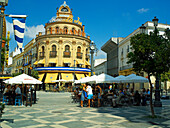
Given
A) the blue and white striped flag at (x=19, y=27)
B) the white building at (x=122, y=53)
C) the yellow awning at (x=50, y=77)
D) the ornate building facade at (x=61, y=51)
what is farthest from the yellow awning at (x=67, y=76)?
the blue and white striped flag at (x=19, y=27)

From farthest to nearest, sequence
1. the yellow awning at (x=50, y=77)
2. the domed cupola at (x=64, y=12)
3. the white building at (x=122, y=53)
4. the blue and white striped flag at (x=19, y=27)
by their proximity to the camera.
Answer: the domed cupola at (x=64, y=12), the yellow awning at (x=50, y=77), the white building at (x=122, y=53), the blue and white striped flag at (x=19, y=27)

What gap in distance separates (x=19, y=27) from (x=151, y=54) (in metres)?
6.03

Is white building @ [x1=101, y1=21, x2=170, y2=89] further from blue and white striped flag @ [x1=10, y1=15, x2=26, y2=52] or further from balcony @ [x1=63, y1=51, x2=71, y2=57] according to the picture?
blue and white striped flag @ [x1=10, y1=15, x2=26, y2=52]

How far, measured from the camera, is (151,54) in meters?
9.23

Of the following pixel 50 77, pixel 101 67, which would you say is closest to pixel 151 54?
pixel 50 77

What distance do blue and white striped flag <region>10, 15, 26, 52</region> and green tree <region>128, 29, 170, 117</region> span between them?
5136 mm

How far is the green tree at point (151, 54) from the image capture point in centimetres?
878

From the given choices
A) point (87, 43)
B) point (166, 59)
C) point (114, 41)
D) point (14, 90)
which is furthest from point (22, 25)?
point (114, 41)

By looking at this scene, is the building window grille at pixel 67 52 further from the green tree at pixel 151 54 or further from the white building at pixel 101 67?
the green tree at pixel 151 54

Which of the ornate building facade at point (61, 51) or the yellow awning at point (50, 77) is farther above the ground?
the ornate building facade at point (61, 51)

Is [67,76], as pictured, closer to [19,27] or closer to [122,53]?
[122,53]

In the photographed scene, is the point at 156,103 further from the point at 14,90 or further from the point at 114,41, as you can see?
the point at 114,41

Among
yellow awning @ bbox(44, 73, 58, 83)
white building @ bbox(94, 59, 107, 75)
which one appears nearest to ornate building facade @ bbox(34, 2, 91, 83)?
yellow awning @ bbox(44, 73, 58, 83)

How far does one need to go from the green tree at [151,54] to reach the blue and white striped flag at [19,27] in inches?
202
